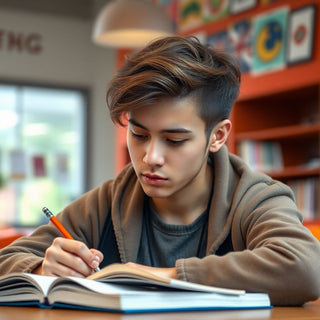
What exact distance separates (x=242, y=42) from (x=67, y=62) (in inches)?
121

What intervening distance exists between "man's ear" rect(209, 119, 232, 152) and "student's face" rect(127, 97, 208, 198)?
83 millimetres

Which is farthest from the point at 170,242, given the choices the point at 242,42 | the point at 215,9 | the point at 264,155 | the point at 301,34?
the point at 215,9

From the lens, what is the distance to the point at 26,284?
3.72 feet

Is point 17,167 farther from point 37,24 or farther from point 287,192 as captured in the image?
point 287,192

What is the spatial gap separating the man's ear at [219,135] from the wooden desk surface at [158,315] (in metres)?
0.53

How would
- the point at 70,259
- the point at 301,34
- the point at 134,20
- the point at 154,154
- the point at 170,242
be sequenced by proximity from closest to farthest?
the point at 70,259 → the point at 154,154 → the point at 170,242 → the point at 134,20 → the point at 301,34

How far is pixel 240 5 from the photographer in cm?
525

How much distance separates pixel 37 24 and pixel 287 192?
21.5 feet

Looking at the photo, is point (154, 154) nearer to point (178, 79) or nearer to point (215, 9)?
point (178, 79)

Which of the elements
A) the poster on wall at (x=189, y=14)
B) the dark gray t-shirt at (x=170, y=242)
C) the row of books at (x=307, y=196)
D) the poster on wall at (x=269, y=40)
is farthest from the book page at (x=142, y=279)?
the poster on wall at (x=189, y=14)

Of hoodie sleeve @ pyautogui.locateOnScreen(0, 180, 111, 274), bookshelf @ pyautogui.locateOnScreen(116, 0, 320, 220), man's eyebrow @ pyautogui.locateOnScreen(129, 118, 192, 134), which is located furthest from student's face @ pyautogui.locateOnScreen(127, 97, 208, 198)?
bookshelf @ pyautogui.locateOnScreen(116, 0, 320, 220)

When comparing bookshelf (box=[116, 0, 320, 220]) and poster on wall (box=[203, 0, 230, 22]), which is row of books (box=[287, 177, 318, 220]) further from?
poster on wall (box=[203, 0, 230, 22])

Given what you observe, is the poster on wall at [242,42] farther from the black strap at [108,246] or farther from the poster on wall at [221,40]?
the black strap at [108,246]

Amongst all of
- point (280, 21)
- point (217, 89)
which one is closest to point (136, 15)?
point (280, 21)
